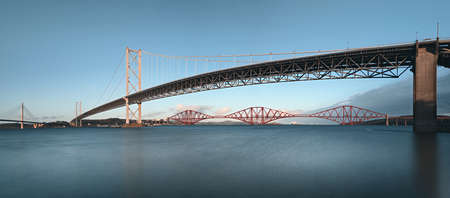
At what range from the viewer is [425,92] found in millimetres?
17266

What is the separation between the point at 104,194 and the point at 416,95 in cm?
2242

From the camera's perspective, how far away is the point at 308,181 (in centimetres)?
552

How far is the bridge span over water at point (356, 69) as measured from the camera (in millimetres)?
17281

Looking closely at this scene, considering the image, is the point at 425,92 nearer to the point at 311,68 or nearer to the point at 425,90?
the point at 425,90

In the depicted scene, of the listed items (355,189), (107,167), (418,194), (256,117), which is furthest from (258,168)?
(256,117)

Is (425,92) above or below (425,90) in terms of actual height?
below

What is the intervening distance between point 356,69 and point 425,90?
842 centimetres

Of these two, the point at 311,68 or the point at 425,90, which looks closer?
the point at 425,90

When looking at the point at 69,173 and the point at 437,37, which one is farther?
the point at 437,37

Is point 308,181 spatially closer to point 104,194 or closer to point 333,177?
point 333,177

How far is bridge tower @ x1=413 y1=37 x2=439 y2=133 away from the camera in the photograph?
55.4 ft

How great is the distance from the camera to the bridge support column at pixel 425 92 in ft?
55.4

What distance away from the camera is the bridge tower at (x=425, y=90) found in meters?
16.9

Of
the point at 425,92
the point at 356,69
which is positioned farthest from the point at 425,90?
the point at 356,69
